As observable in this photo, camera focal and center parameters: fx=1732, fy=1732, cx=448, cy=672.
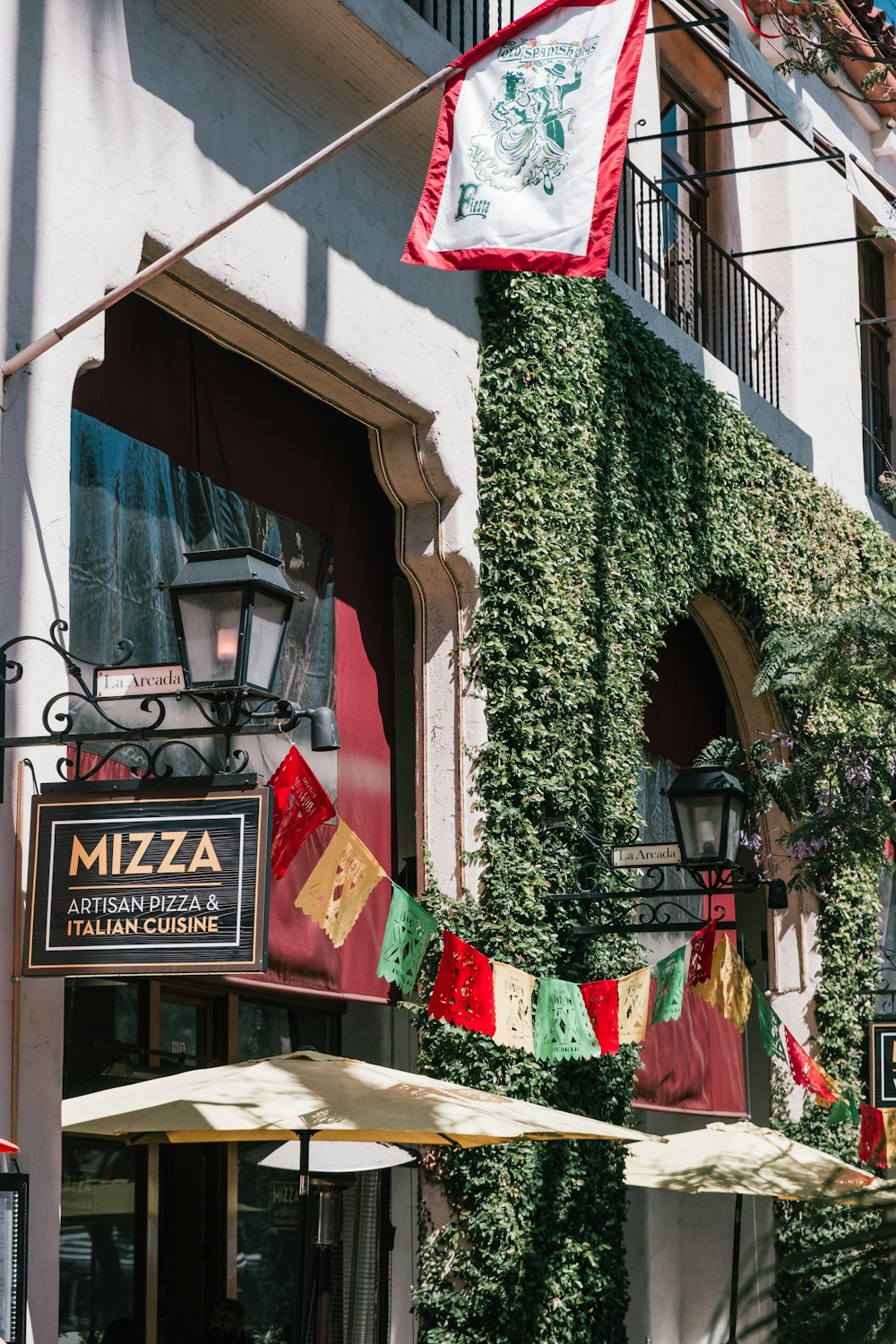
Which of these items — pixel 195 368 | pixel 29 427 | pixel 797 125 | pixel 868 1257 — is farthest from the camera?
pixel 797 125

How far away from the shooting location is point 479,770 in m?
10.6

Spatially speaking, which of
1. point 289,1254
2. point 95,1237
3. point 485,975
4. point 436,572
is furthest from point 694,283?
point 95,1237

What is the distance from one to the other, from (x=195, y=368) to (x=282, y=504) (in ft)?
3.20

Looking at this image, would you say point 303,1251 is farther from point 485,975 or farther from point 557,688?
point 557,688

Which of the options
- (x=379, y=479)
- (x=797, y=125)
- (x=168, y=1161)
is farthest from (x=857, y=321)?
(x=168, y=1161)

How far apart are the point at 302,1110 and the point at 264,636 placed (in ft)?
7.24

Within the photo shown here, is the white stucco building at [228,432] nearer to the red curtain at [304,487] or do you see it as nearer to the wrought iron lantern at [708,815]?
the red curtain at [304,487]

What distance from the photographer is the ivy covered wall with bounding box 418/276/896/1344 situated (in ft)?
32.6

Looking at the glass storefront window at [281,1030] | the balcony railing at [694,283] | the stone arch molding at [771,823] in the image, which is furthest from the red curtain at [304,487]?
the stone arch molding at [771,823]

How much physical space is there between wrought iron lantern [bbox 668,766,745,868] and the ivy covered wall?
1.24 metres

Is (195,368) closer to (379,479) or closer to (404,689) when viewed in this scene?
(379,479)

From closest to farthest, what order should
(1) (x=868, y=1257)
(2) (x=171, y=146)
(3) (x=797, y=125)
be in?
(1) (x=868, y=1257) → (2) (x=171, y=146) → (3) (x=797, y=125)

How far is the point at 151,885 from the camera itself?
245 inches

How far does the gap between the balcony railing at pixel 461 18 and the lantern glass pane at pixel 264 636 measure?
18.2 ft
